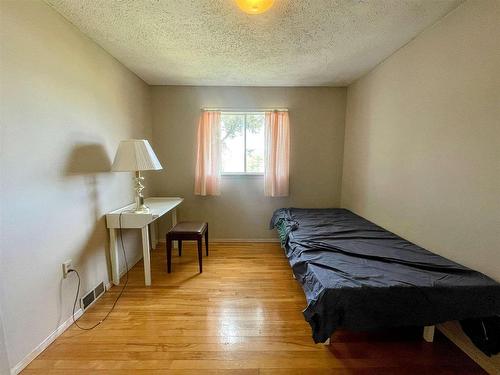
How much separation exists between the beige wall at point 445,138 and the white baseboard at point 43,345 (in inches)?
112

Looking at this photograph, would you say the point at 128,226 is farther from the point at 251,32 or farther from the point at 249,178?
the point at 251,32

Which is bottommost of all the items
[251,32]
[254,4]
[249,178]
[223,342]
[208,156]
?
[223,342]

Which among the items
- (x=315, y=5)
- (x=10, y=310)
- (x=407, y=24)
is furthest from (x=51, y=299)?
(x=407, y=24)

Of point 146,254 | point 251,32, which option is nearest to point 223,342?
point 146,254

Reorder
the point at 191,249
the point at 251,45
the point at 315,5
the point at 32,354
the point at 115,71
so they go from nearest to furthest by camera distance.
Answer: the point at 32,354 < the point at 315,5 < the point at 251,45 < the point at 115,71 < the point at 191,249

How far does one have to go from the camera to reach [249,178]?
3.29 m

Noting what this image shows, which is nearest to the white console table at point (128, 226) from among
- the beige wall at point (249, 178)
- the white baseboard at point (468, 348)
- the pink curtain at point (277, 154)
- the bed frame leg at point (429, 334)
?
the beige wall at point (249, 178)

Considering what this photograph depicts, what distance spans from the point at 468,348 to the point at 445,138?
4.61ft

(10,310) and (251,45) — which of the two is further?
(251,45)

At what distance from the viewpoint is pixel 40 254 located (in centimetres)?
143

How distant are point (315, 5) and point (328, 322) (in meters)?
2.01

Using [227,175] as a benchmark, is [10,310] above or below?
below

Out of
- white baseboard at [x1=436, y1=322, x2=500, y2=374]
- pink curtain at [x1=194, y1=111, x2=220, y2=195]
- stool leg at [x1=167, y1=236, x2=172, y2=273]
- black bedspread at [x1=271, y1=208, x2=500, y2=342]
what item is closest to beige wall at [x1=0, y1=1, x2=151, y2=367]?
stool leg at [x1=167, y1=236, x2=172, y2=273]

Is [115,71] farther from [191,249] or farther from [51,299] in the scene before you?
[191,249]
